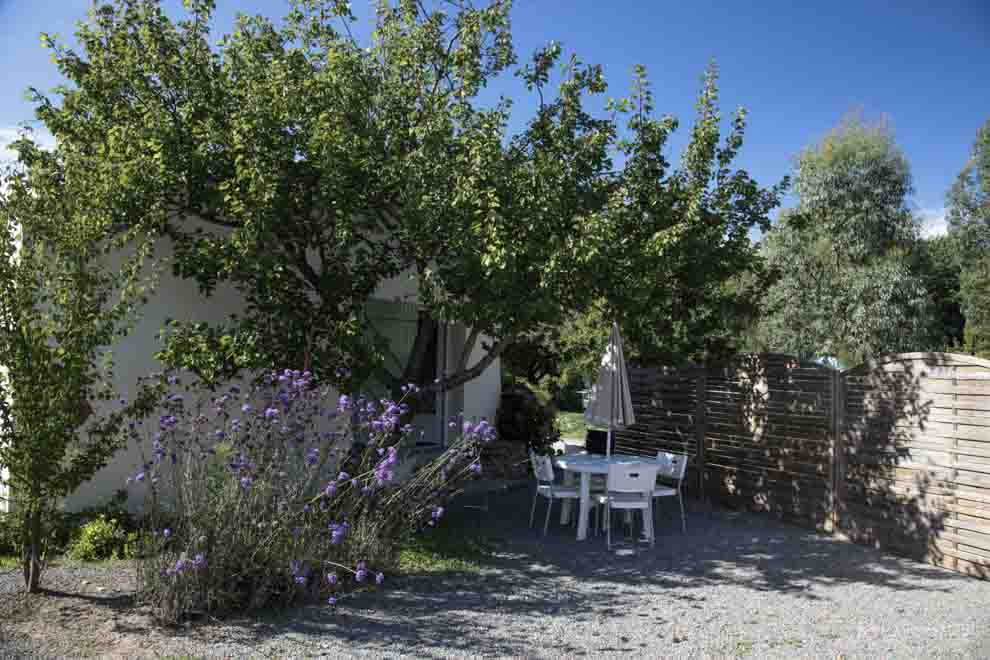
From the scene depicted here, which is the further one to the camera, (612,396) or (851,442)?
(612,396)

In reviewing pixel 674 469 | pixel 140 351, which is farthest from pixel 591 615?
pixel 140 351

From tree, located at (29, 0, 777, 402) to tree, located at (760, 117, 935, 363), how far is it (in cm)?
1552

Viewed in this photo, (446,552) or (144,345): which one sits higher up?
(144,345)

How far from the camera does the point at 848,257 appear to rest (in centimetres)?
2345

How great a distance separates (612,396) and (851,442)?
272 centimetres

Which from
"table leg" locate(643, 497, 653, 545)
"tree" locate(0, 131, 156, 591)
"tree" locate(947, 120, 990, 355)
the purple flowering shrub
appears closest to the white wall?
the purple flowering shrub

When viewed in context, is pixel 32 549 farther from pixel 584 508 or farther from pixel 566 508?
pixel 566 508

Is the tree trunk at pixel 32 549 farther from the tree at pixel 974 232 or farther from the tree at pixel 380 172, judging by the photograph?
the tree at pixel 974 232

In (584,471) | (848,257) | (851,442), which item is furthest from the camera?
(848,257)

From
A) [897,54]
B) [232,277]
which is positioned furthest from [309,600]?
[897,54]

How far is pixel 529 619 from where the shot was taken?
5.46 meters

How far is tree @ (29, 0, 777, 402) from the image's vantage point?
6699 millimetres

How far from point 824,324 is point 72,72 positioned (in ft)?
69.1

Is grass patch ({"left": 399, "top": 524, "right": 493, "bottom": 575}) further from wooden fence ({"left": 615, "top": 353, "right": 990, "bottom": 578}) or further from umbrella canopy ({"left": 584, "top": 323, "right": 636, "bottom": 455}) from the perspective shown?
wooden fence ({"left": 615, "top": 353, "right": 990, "bottom": 578})
